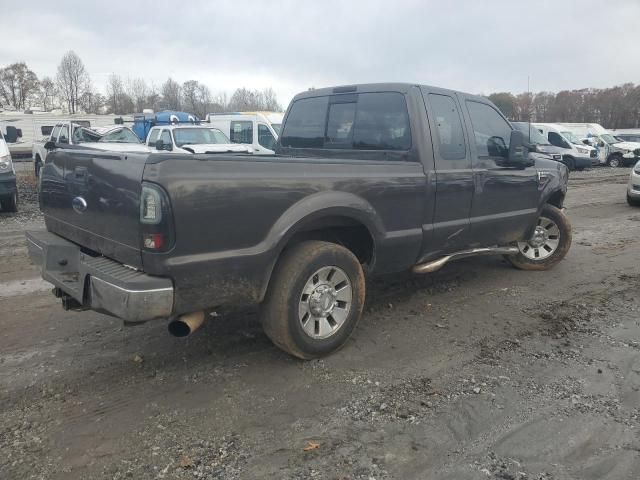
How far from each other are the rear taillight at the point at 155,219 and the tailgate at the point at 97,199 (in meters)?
0.05

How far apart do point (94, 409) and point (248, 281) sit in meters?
1.22

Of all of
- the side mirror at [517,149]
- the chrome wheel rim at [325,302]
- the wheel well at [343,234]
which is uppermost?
the side mirror at [517,149]

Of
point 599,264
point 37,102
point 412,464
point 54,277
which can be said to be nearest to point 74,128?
point 54,277

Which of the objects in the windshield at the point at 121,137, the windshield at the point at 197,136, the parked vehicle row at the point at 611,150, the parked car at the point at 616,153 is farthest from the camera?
Result: the parked car at the point at 616,153

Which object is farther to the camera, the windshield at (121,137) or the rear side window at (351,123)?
the windshield at (121,137)

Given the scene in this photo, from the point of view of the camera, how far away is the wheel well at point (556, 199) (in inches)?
239

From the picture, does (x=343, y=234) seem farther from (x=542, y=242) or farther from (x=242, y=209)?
(x=542, y=242)

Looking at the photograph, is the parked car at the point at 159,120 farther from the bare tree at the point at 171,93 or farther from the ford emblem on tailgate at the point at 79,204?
the bare tree at the point at 171,93

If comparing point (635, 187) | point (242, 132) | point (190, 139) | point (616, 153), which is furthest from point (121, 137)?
point (616, 153)

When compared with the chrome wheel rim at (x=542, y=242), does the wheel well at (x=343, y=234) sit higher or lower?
higher

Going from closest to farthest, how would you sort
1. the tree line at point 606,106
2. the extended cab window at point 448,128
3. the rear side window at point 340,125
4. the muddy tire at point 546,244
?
the extended cab window at point 448,128 → the rear side window at point 340,125 → the muddy tire at point 546,244 → the tree line at point 606,106

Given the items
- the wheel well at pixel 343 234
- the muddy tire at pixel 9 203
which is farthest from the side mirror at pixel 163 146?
the wheel well at pixel 343 234

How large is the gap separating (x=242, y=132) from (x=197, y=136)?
249cm

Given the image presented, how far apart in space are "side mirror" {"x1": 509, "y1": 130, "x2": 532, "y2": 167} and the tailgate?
365cm
